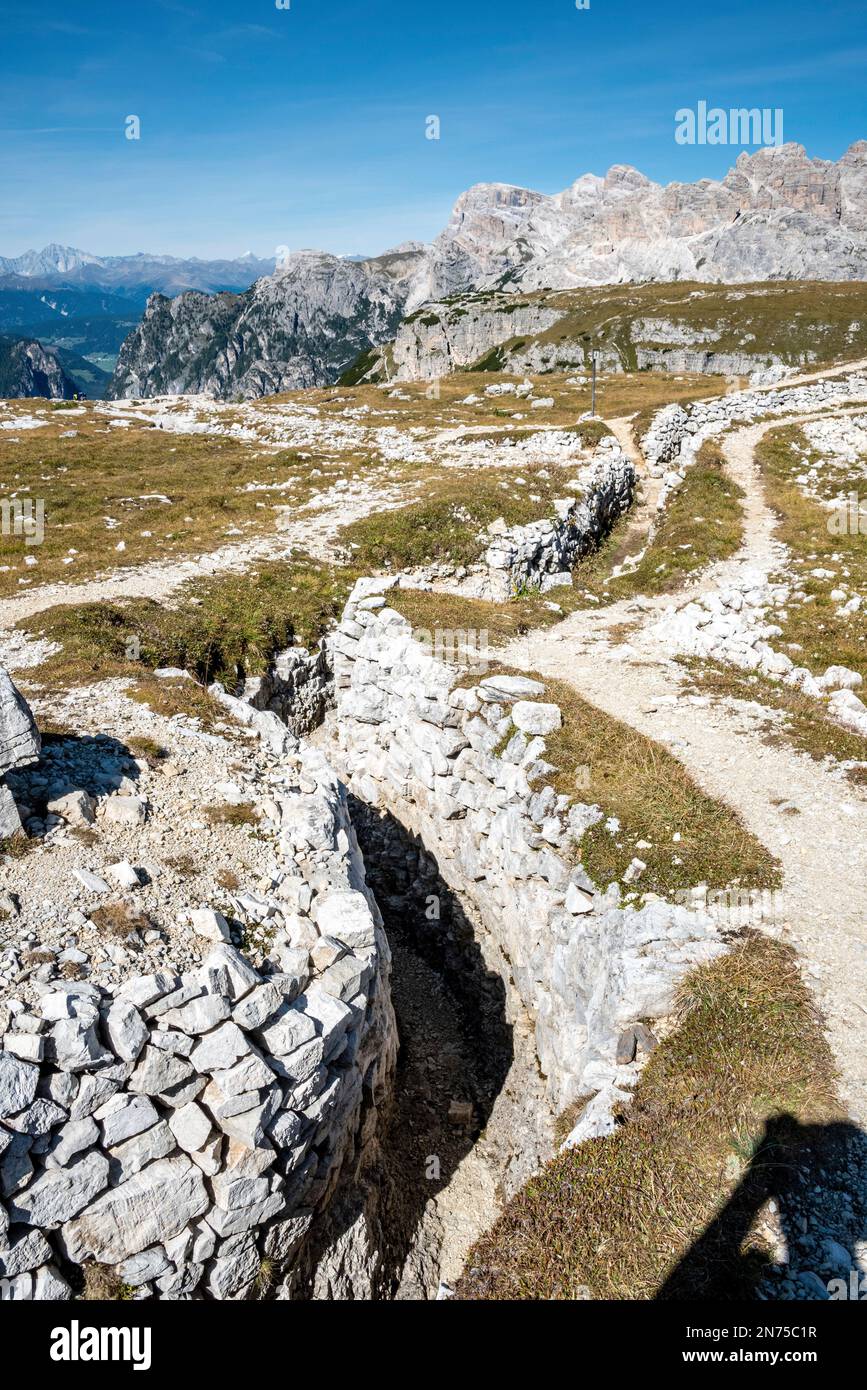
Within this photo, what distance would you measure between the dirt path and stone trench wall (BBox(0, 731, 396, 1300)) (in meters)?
7.79

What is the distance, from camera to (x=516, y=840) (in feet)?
57.7

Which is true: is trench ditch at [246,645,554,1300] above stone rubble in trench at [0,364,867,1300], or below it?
below

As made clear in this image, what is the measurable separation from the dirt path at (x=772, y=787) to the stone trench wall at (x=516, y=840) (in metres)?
1.90

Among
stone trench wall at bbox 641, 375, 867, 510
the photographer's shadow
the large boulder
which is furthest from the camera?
stone trench wall at bbox 641, 375, 867, 510

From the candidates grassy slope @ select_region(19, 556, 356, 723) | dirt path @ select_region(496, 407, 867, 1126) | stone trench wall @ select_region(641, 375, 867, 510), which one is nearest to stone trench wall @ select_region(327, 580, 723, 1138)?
dirt path @ select_region(496, 407, 867, 1126)

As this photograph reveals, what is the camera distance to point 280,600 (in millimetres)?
29188

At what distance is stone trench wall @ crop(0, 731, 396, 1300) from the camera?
8719 mm

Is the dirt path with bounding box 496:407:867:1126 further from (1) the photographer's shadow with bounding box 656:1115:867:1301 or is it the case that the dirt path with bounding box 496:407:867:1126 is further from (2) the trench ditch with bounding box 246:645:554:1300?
(2) the trench ditch with bounding box 246:645:554:1300

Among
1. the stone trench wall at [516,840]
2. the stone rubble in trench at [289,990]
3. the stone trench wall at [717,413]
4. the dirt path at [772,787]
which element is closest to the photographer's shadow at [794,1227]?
the dirt path at [772,787]

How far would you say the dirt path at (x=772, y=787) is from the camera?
1135 cm

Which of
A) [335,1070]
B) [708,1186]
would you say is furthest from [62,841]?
[708,1186]

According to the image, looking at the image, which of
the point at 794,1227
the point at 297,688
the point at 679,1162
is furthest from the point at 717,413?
the point at 794,1227
